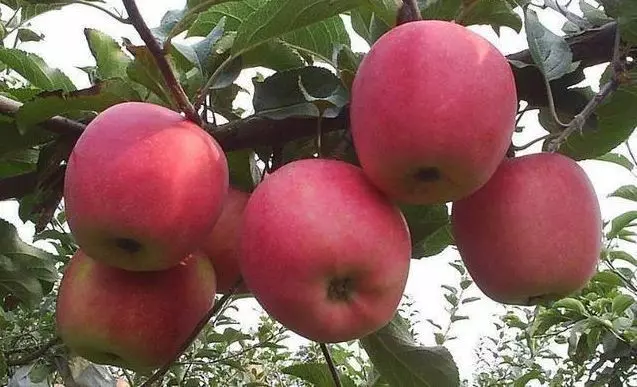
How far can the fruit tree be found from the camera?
745 millimetres

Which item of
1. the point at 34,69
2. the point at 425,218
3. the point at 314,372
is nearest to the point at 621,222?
the point at 314,372

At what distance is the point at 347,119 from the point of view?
936 mm

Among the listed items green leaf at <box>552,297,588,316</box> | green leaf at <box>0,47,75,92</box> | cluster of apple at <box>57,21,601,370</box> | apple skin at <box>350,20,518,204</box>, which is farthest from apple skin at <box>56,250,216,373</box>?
green leaf at <box>552,297,588,316</box>

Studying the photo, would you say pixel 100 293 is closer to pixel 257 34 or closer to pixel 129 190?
pixel 129 190

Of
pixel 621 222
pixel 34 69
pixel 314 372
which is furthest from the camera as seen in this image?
pixel 621 222

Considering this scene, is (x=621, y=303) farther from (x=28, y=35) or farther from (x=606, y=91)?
(x=28, y=35)

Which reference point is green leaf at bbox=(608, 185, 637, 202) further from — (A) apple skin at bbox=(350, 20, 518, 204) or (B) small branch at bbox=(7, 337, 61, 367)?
(A) apple skin at bbox=(350, 20, 518, 204)

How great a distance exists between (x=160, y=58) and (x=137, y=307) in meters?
0.25

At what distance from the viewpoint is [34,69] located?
3.80ft

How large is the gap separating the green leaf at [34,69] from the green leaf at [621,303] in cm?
153

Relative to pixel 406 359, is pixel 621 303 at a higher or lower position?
lower

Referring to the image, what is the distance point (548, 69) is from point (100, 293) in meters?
0.53

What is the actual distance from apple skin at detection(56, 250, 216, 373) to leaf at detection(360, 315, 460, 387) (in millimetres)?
258

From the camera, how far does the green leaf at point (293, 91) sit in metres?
0.92
